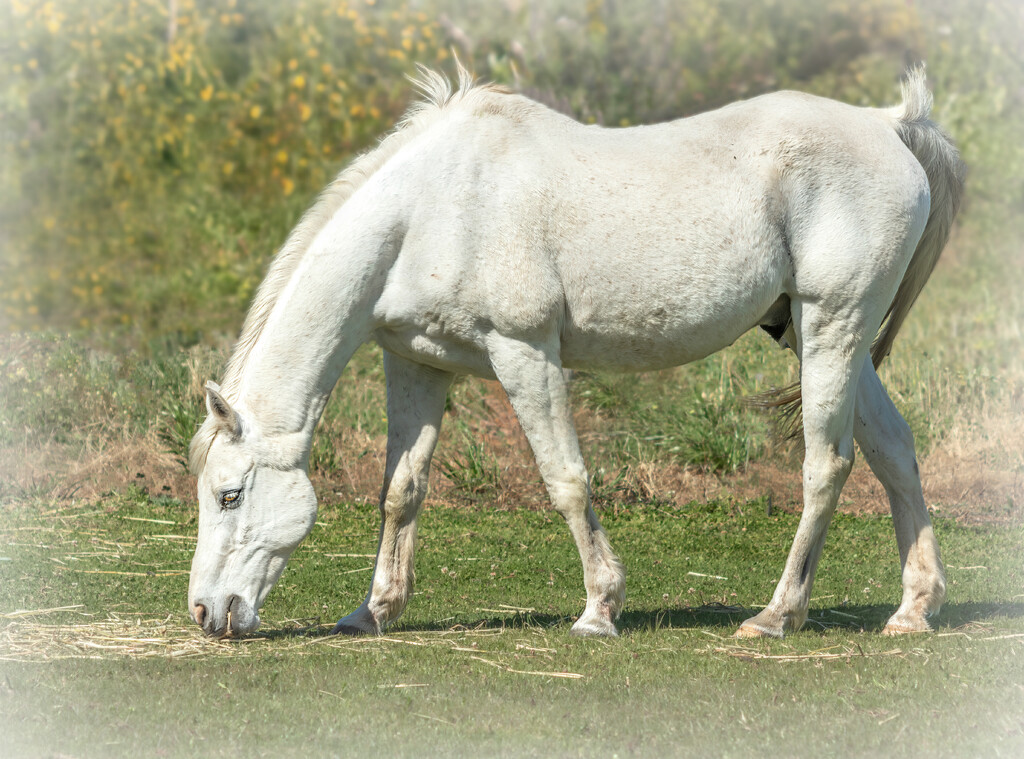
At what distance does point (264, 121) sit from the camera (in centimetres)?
1602

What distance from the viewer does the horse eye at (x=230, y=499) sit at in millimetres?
5086

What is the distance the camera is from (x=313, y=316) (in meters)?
5.19

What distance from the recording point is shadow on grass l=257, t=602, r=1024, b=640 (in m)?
5.54

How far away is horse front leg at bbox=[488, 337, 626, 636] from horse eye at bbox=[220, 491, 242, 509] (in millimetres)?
1322

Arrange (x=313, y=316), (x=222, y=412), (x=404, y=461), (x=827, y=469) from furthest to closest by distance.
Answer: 1. (x=404, y=461)
2. (x=827, y=469)
3. (x=313, y=316)
4. (x=222, y=412)

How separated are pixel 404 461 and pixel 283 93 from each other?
38.5 feet

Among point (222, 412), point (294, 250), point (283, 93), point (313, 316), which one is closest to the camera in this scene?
point (222, 412)

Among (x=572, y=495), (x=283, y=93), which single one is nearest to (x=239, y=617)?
(x=572, y=495)

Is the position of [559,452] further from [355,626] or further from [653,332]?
[355,626]

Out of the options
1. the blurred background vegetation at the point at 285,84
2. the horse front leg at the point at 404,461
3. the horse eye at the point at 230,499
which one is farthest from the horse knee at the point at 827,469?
the blurred background vegetation at the point at 285,84

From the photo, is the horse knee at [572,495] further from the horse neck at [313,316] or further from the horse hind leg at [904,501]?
the horse hind leg at [904,501]

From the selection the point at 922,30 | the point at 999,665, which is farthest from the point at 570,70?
the point at 999,665

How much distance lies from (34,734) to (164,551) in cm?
353

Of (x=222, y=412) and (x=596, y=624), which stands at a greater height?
(x=222, y=412)
